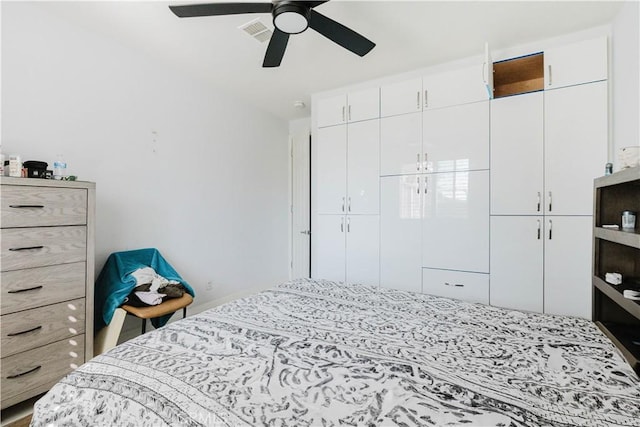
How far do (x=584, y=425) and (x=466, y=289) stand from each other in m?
2.13

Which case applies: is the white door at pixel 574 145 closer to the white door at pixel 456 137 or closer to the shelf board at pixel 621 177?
the white door at pixel 456 137

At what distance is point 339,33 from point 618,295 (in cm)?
208

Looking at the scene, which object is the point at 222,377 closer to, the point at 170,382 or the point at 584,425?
the point at 170,382

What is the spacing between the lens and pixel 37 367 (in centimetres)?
183

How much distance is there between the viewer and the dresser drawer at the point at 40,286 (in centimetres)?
170

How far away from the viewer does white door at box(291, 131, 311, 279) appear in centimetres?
456

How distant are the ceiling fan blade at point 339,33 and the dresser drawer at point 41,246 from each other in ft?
6.74

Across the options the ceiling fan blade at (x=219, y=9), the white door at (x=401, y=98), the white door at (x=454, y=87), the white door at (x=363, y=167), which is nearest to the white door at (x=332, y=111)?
the white door at (x=363, y=167)

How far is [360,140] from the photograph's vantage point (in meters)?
3.32

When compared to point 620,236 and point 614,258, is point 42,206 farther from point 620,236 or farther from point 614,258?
point 614,258

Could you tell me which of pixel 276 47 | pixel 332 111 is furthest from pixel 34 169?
pixel 332 111

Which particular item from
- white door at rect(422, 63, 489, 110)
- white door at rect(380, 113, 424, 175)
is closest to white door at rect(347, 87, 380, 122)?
white door at rect(380, 113, 424, 175)

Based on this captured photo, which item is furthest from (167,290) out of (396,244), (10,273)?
(396,244)

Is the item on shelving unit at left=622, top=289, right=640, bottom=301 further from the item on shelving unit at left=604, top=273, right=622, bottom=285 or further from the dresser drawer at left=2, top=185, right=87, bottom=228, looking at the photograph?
the dresser drawer at left=2, top=185, right=87, bottom=228
